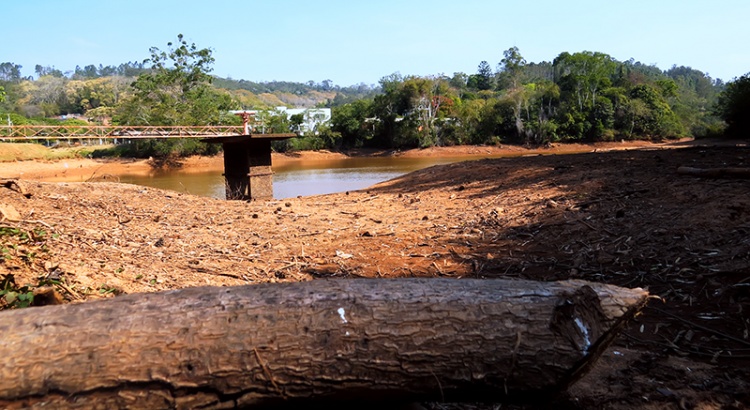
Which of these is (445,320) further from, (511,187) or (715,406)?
(511,187)

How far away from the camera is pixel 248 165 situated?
38.6 ft

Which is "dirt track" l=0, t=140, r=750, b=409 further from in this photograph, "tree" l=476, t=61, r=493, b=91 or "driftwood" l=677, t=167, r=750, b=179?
"tree" l=476, t=61, r=493, b=91

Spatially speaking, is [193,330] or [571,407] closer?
[193,330]

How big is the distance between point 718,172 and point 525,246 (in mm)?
2836

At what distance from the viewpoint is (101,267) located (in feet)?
12.9

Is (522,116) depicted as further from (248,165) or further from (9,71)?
(9,71)

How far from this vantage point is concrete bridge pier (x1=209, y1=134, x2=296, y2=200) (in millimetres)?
11766

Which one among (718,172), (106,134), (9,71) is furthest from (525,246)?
(9,71)

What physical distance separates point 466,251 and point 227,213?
3.98 meters

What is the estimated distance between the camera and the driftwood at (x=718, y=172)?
578 centimetres

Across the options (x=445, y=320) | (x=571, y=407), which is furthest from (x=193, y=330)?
(x=571, y=407)

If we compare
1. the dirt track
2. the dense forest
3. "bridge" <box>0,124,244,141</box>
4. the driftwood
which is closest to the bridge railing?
"bridge" <box>0,124,244,141</box>

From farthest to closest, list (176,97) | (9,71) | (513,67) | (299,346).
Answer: (9,71) → (513,67) → (176,97) → (299,346)

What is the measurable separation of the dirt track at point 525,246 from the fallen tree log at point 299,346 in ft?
1.55
